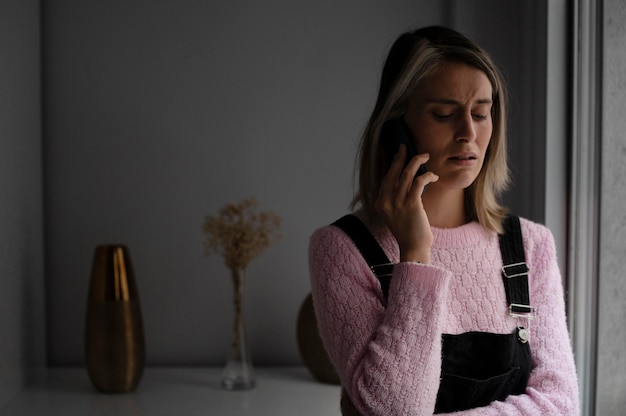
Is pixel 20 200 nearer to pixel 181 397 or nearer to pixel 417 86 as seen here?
pixel 181 397

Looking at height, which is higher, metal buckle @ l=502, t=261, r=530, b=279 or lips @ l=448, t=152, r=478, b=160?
lips @ l=448, t=152, r=478, b=160

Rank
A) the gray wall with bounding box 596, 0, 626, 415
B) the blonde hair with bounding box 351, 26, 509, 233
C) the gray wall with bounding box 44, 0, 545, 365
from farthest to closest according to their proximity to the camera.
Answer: the gray wall with bounding box 44, 0, 545, 365
the gray wall with bounding box 596, 0, 626, 415
the blonde hair with bounding box 351, 26, 509, 233

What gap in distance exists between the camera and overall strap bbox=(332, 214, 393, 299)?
1.15 meters

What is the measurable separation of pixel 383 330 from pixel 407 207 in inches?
7.7

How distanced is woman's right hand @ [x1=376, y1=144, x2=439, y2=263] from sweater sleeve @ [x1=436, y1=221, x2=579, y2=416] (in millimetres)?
219

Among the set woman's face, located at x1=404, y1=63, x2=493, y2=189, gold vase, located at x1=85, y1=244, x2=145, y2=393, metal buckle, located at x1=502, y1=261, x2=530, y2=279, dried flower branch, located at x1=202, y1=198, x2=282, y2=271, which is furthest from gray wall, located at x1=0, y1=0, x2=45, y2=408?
metal buckle, located at x1=502, y1=261, x2=530, y2=279

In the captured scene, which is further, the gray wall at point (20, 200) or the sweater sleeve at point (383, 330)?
the gray wall at point (20, 200)

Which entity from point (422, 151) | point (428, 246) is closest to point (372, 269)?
point (428, 246)

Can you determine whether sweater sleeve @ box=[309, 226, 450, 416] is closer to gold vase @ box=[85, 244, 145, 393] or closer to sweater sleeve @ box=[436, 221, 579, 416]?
sweater sleeve @ box=[436, 221, 579, 416]

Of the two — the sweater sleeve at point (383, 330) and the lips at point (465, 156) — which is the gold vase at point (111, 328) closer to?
the sweater sleeve at point (383, 330)

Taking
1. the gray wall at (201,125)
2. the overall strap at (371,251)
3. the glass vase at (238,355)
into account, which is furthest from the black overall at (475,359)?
the gray wall at (201,125)

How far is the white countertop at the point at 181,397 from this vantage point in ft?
5.86

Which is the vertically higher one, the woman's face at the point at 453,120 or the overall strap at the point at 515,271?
the woman's face at the point at 453,120

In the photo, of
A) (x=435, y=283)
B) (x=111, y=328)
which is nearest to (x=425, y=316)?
(x=435, y=283)
